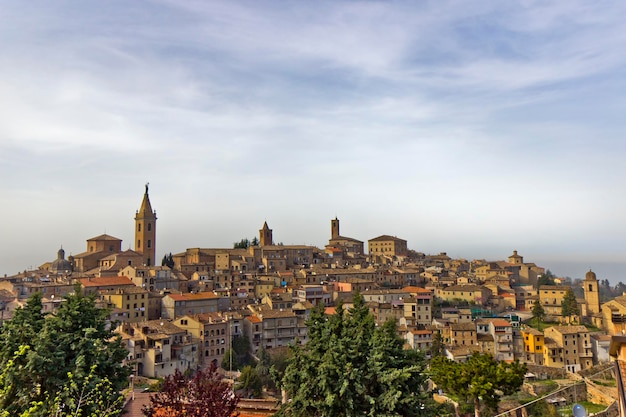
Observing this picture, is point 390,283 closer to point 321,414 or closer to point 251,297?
point 251,297

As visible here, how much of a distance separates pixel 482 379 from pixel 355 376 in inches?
314

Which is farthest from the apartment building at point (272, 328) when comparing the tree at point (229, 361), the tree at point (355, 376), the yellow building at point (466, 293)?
the tree at point (355, 376)

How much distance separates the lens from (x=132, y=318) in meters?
44.9

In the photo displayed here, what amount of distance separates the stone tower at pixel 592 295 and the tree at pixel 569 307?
6.80 ft

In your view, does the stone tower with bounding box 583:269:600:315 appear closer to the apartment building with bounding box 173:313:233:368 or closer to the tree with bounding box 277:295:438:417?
the apartment building with bounding box 173:313:233:368

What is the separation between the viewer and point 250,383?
34.4 meters

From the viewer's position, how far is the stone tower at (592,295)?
2169 inches

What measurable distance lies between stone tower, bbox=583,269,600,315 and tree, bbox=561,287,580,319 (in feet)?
6.80

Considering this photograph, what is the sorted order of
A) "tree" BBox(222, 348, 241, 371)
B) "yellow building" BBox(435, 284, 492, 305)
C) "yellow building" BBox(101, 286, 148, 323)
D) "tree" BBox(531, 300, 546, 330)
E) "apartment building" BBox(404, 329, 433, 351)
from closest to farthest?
"tree" BBox(222, 348, 241, 371), "apartment building" BBox(404, 329, 433, 351), "yellow building" BBox(101, 286, 148, 323), "tree" BBox(531, 300, 546, 330), "yellow building" BBox(435, 284, 492, 305)

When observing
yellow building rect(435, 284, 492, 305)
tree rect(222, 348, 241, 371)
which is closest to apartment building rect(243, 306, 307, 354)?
tree rect(222, 348, 241, 371)

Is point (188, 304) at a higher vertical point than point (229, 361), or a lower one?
higher

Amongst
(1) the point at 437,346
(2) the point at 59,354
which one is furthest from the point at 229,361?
(2) the point at 59,354

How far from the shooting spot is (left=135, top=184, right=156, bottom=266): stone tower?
238ft

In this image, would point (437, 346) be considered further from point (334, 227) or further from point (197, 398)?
point (334, 227)
